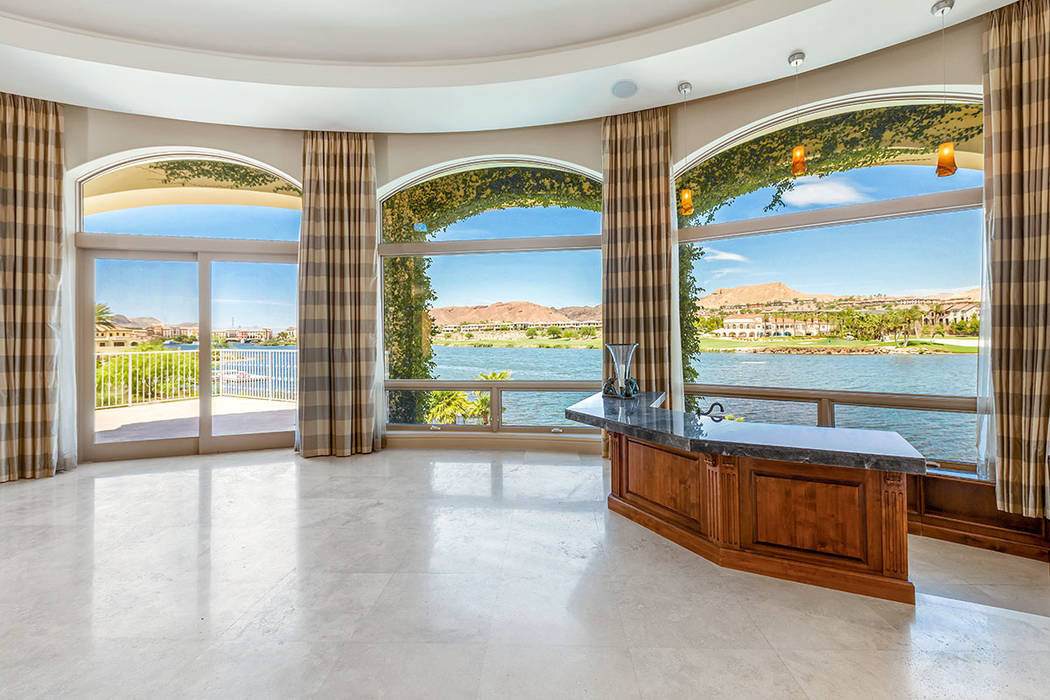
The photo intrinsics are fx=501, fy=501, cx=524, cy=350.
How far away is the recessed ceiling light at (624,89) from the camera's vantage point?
4.25 m

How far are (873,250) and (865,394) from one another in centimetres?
120

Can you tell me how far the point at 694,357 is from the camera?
5.02 meters

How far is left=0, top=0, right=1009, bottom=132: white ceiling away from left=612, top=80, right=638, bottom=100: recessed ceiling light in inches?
2.5

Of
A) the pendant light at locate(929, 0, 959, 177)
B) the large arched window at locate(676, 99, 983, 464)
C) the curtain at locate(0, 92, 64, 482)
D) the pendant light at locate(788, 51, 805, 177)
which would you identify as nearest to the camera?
the pendant light at locate(929, 0, 959, 177)

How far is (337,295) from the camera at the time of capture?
5246mm

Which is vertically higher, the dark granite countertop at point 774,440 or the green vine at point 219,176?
the green vine at point 219,176

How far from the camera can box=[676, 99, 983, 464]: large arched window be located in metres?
3.73

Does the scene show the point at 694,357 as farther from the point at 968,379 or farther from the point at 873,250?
the point at 968,379

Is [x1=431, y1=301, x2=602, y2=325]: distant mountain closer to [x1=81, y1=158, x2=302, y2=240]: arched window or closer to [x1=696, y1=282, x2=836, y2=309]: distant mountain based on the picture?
[x1=696, y1=282, x2=836, y2=309]: distant mountain

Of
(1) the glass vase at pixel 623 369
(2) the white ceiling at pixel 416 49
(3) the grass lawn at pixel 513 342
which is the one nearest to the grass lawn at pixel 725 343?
(3) the grass lawn at pixel 513 342

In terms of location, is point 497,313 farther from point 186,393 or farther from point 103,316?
point 103,316

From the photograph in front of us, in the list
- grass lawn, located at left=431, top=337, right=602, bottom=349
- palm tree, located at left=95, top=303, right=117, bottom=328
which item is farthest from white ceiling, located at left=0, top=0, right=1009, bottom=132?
grass lawn, located at left=431, top=337, right=602, bottom=349

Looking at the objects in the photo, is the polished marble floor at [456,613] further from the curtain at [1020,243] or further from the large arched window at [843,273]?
the large arched window at [843,273]

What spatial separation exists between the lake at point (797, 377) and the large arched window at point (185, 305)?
202 centimetres
